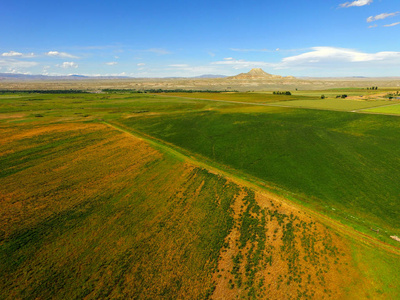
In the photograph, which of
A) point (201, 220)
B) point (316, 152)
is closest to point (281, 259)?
point (201, 220)

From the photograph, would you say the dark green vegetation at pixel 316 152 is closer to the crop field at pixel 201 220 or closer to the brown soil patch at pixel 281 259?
the crop field at pixel 201 220

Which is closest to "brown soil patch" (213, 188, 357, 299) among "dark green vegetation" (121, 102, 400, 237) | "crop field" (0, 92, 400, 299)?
"crop field" (0, 92, 400, 299)

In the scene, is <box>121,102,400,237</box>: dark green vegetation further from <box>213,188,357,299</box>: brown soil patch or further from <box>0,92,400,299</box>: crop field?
<box>213,188,357,299</box>: brown soil patch

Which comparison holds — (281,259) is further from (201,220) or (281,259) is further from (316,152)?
(316,152)

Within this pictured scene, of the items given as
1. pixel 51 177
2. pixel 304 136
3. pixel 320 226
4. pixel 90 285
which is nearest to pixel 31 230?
pixel 90 285

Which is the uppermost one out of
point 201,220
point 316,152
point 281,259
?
point 316,152

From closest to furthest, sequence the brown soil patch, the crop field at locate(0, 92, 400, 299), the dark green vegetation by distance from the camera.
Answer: the brown soil patch
the crop field at locate(0, 92, 400, 299)
the dark green vegetation

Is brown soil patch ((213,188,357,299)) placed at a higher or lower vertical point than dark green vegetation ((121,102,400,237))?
lower

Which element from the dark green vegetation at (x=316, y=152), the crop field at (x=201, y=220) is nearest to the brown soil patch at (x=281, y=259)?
the crop field at (x=201, y=220)
